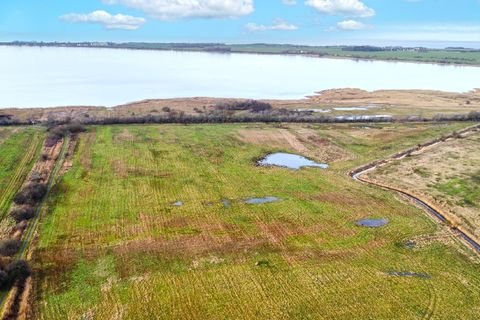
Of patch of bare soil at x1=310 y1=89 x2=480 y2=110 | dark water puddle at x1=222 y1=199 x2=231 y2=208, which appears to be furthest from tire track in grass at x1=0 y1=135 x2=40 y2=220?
patch of bare soil at x1=310 y1=89 x2=480 y2=110

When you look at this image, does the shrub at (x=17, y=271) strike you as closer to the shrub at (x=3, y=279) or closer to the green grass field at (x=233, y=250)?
the shrub at (x=3, y=279)

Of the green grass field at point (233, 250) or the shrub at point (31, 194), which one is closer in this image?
the green grass field at point (233, 250)

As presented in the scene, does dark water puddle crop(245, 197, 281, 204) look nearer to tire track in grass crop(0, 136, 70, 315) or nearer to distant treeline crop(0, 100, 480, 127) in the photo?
tire track in grass crop(0, 136, 70, 315)

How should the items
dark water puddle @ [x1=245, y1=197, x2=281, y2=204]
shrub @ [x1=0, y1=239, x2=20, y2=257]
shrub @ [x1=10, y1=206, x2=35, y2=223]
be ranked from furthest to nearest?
dark water puddle @ [x1=245, y1=197, x2=281, y2=204], shrub @ [x1=10, y1=206, x2=35, y2=223], shrub @ [x1=0, y1=239, x2=20, y2=257]

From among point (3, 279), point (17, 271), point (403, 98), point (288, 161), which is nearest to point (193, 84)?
point (403, 98)

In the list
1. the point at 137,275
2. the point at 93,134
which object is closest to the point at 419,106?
the point at 93,134

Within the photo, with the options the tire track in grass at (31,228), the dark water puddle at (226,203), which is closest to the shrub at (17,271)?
the tire track in grass at (31,228)
